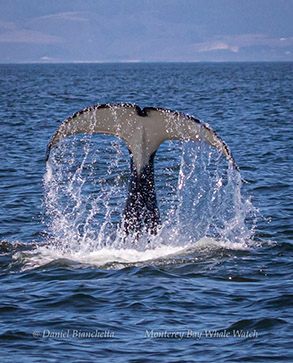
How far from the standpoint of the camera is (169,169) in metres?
20.1

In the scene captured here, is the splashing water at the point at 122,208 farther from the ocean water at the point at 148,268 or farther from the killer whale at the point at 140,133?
the killer whale at the point at 140,133

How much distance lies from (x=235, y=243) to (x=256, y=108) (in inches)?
1092

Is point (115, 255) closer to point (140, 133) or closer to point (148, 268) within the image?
point (148, 268)

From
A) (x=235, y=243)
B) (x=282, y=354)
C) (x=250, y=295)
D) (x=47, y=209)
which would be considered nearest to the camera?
(x=282, y=354)

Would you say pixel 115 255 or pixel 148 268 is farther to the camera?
pixel 115 255

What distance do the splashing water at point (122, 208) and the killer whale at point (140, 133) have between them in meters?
0.46

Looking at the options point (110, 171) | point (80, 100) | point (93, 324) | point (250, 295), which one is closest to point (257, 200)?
point (110, 171)

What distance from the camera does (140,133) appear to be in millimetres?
10391

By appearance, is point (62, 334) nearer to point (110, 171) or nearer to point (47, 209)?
point (47, 209)

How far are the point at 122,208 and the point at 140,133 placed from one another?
5.16 meters

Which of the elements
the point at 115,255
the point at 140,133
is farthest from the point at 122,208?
the point at 140,133

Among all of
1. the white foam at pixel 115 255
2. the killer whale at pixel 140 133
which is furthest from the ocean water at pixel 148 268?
the killer whale at pixel 140 133

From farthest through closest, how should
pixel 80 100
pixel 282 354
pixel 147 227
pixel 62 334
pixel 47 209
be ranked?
pixel 80 100, pixel 47 209, pixel 147 227, pixel 62 334, pixel 282 354

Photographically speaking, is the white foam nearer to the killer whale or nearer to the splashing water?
the splashing water
